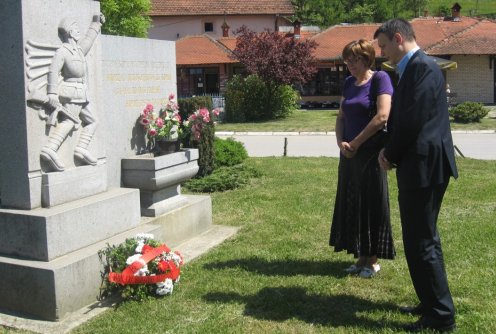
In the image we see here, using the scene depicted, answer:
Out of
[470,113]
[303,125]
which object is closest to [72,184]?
[303,125]

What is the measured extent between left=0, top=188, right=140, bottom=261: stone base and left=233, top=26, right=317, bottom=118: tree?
22068mm

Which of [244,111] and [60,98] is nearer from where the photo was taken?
[60,98]

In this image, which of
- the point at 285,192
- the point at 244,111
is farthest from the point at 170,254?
the point at 244,111

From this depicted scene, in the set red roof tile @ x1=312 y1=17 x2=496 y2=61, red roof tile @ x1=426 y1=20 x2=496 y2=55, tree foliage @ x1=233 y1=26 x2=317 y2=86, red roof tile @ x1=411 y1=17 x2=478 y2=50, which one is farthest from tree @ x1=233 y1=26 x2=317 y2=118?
red roof tile @ x1=411 y1=17 x2=478 y2=50

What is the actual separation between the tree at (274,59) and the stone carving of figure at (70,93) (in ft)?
71.1

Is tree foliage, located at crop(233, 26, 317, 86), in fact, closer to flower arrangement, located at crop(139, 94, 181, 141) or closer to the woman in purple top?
flower arrangement, located at crop(139, 94, 181, 141)

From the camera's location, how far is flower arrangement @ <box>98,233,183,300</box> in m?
4.72

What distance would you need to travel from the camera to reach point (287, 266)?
5.56m

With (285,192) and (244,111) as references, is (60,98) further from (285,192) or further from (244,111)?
(244,111)

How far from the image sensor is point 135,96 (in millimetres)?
6535

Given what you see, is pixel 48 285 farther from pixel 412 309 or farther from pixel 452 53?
pixel 452 53

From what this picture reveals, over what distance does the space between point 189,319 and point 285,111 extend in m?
24.1

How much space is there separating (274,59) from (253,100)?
2220mm

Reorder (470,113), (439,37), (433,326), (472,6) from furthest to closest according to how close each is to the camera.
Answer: (472,6)
(439,37)
(470,113)
(433,326)
